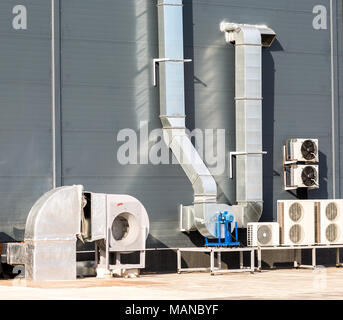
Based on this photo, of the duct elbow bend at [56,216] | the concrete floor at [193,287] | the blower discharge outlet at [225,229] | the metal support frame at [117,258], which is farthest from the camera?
the blower discharge outlet at [225,229]

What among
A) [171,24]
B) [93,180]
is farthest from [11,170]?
[171,24]

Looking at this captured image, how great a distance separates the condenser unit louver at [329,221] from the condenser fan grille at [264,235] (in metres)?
1.34

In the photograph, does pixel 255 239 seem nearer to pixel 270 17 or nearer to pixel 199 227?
pixel 199 227

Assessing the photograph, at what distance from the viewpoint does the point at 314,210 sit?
22016 mm

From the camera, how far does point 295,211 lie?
2178cm

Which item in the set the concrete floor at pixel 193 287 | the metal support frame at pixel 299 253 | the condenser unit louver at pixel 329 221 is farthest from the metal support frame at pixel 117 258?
the condenser unit louver at pixel 329 221

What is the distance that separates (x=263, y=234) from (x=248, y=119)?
2736mm

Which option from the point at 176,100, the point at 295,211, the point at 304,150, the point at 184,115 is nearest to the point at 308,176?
the point at 304,150

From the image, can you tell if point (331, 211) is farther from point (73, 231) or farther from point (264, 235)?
point (73, 231)

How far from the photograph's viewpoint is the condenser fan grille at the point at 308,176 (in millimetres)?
22469

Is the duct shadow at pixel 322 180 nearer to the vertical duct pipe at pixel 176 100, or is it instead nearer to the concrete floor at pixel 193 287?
the concrete floor at pixel 193 287

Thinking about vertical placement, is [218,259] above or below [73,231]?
below

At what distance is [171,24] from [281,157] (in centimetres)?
437

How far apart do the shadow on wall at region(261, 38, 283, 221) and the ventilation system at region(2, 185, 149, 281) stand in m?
4.09
